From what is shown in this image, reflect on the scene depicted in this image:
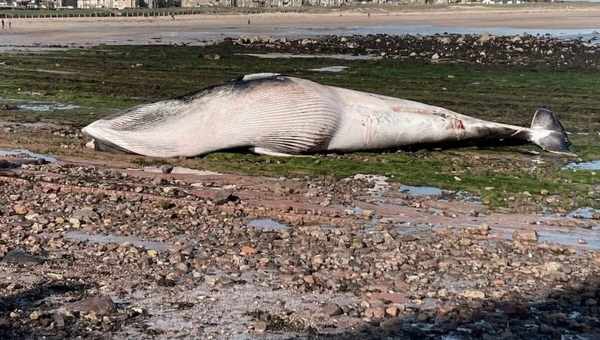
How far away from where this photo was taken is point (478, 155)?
526 inches

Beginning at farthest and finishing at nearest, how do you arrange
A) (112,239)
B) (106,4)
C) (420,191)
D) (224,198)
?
(106,4), (420,191), (224,198), (112,239)

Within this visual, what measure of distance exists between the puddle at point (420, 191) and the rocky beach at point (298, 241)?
0.05 meters

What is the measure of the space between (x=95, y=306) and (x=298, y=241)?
2.64m

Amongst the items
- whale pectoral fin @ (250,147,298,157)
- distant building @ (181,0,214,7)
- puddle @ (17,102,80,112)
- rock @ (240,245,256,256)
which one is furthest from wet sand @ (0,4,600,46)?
distant building @ (181,0,214,7)

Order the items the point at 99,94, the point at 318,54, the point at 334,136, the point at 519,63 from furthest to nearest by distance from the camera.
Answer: the point at 318,54, the point at 519,63, the point at 99,94, the point at 334,136

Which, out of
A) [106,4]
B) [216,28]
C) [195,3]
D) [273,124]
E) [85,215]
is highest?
[195,3]

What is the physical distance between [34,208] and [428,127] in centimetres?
660

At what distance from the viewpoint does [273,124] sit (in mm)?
12953

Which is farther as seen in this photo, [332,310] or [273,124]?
[273,124]

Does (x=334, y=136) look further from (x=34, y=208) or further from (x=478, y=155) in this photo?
(x=34, y=208)

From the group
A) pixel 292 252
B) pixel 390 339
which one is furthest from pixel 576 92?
pixel 390 339

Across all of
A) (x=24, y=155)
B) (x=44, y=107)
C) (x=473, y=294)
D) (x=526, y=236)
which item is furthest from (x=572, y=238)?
(x=44, y=107)

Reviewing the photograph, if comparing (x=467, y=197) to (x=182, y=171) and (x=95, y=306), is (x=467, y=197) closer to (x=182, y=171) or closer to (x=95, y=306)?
(x=182, y=171)

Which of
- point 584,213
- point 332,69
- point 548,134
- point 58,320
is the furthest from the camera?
point 332,69
